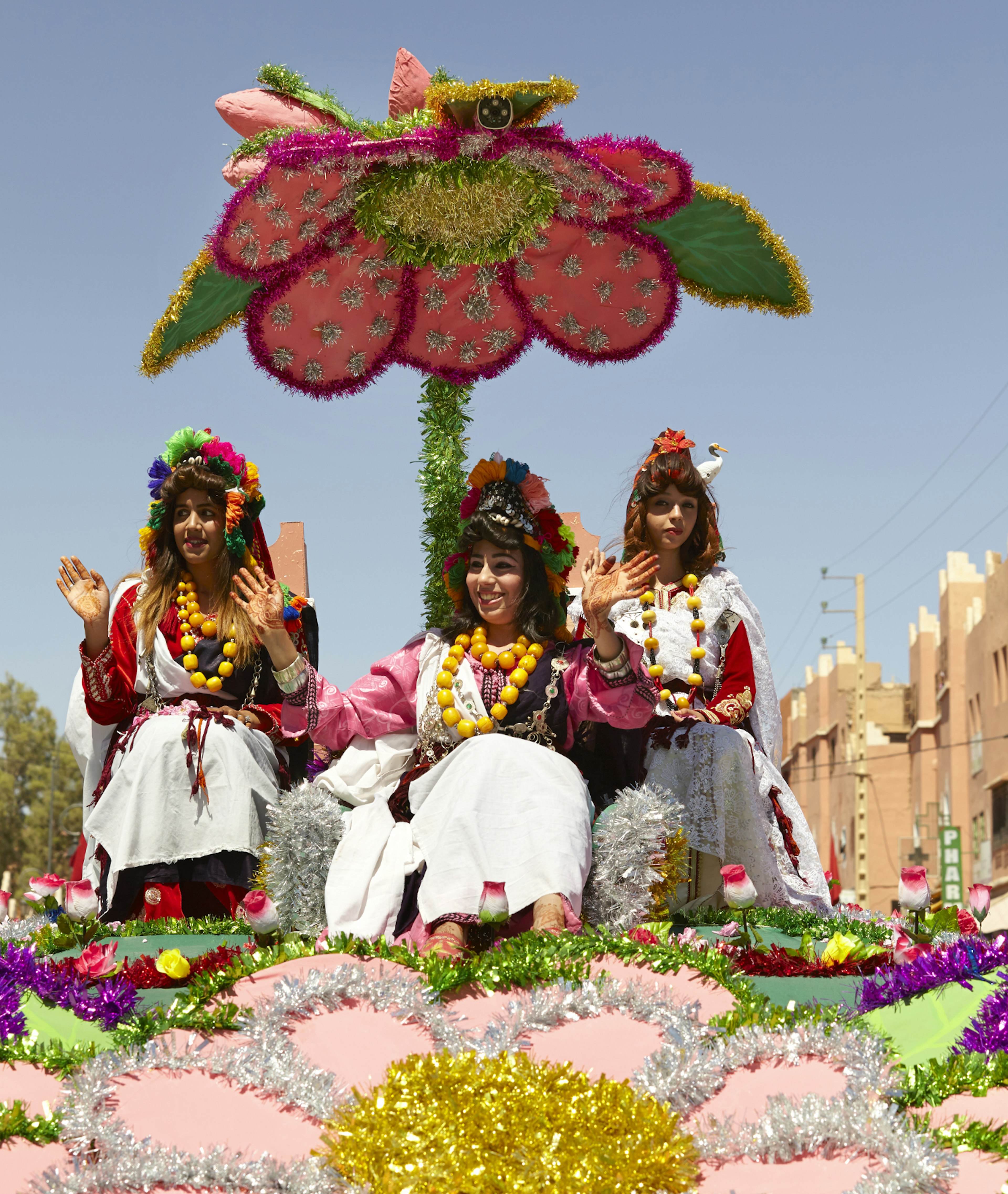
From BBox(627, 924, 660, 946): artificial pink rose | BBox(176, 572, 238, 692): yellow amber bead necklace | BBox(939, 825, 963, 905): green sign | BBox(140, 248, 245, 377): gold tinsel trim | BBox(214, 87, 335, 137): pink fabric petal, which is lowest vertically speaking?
BBox(939, 825, 963, 905): green sign

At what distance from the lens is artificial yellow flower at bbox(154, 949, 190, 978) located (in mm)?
3199

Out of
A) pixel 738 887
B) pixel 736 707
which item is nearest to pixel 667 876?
pixel 738 887

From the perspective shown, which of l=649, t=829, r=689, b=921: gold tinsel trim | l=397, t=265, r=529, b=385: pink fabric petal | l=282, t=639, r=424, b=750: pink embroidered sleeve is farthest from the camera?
l=397, t=265, r=529, b=385: pink fabric petal

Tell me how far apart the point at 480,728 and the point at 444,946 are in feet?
3.10

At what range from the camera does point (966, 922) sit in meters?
3.92

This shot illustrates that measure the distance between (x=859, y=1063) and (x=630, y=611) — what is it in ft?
9.53

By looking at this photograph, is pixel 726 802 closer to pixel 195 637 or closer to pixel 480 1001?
pixel 480 1001

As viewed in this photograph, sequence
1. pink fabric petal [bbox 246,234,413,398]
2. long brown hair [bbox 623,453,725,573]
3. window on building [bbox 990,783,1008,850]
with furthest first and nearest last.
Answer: window on building [bbox 990,783,1008,850], long brown hair [bbox 623,453,725,573], pink fabric petal [bbox 246,234,413,398]

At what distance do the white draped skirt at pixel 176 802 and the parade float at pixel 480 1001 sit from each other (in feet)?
1.12

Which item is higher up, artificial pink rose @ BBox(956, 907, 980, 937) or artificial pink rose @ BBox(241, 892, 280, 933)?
artificial pink rose @ BBox(241, 892, 280, 933)

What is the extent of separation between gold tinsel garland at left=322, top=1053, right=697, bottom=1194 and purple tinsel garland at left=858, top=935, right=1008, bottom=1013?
83 cm

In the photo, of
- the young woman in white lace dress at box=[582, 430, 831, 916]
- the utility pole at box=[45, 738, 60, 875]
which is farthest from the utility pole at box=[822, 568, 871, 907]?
the young woman in white lace dress at box=[582, 430, 831, 916]

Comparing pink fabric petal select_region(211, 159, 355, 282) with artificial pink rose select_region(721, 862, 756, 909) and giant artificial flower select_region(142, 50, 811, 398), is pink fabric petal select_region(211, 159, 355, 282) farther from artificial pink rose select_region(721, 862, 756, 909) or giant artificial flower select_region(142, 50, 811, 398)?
artificial pink rose select_region(721, 862, 756, 909)

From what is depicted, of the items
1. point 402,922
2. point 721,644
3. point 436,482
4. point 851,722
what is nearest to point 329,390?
point 436,482
